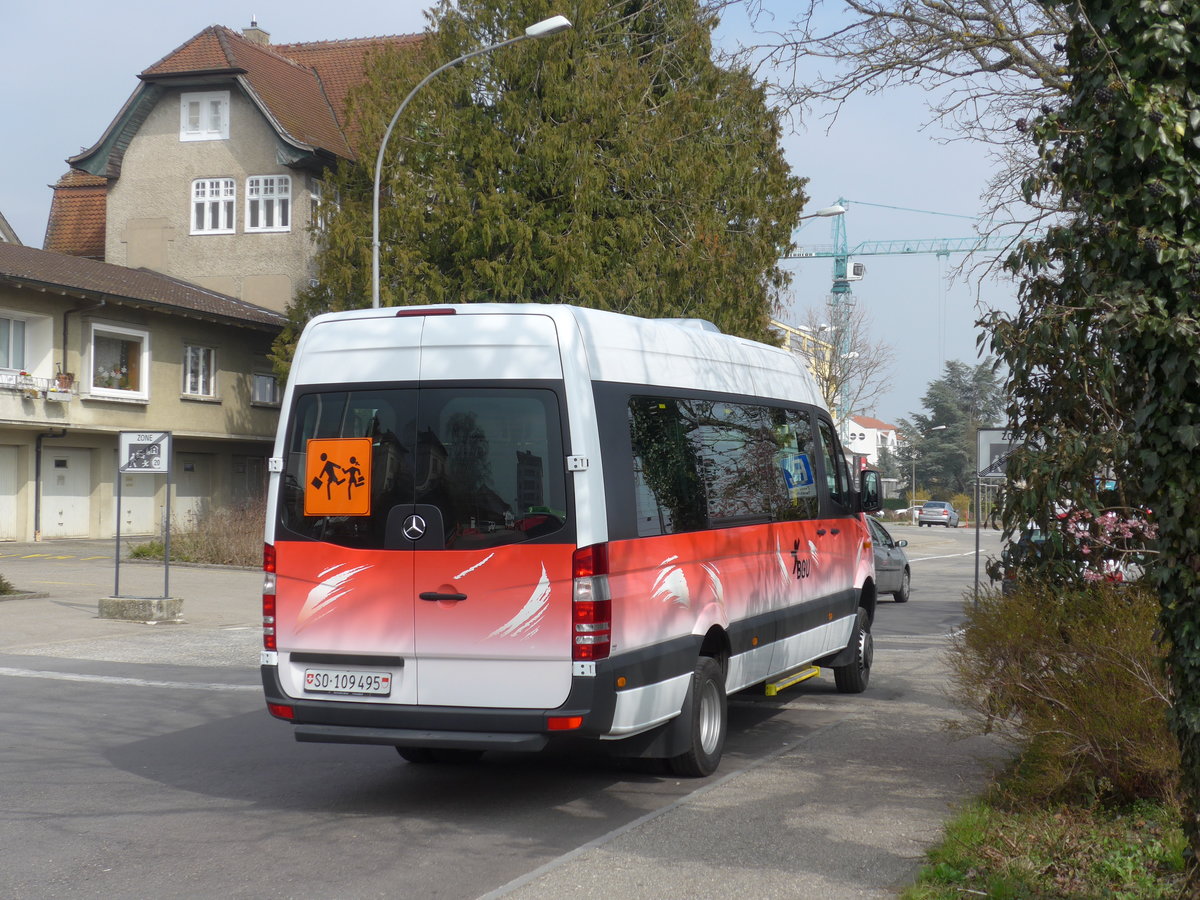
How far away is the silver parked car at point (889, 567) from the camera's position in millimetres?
22703

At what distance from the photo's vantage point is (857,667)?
11.8 metres

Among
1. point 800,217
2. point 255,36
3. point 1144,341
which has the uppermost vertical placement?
point 255,36

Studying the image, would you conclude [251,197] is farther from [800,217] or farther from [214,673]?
[214,673]

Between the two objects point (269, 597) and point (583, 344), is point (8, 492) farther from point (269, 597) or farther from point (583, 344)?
point (583, 344)

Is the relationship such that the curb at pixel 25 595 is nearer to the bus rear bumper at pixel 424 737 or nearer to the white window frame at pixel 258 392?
the bus rear bumper at pixel 424 737

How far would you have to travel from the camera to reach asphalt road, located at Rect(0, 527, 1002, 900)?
5.93 meters

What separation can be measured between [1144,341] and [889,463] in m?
123

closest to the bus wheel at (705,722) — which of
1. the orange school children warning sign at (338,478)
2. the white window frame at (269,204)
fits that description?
the orange school children warning sign at (338,478)

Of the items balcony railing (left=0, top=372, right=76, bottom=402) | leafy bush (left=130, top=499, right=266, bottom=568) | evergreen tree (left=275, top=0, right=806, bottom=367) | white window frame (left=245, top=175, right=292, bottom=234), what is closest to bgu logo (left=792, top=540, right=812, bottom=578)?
evergreen tree (left=275, top=0, right=806, bottom=367)

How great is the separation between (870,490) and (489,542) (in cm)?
548

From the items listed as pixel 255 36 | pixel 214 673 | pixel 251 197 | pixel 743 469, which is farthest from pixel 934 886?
pixel 255 36

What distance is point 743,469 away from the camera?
29.8 ft

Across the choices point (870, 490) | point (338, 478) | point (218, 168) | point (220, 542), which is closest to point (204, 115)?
point (218, 168)

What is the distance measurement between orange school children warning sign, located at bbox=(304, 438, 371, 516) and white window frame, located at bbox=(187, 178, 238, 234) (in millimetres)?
33988
